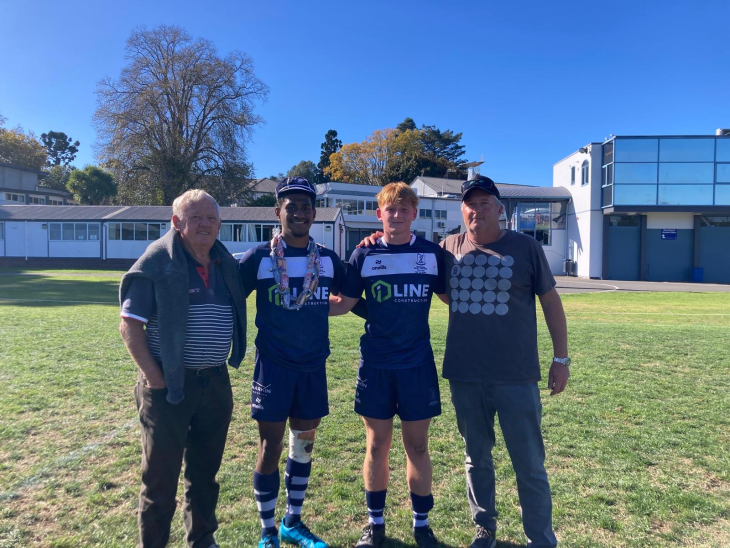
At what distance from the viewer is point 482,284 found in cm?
288

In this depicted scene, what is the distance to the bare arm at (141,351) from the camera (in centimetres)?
245

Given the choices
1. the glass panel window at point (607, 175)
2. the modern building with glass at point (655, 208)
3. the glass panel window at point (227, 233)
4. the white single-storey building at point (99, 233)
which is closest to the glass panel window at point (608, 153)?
the modern building with glass at point (655, 208)

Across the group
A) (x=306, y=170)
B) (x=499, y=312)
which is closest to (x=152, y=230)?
(x=499, y=312)

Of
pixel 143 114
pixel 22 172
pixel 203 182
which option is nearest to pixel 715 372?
pixel 203 182

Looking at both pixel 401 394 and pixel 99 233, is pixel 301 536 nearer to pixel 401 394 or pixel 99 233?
pixel 401 394

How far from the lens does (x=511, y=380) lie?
2.80m

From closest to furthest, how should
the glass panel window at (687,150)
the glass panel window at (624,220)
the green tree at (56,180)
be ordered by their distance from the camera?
the glass panel window at (687,150)
the glass panel window at (624,220)
the green tree at (56,180)

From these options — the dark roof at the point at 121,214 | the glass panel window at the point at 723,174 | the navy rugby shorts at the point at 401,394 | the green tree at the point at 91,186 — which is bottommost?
the navy rugby shorts at the point at 401,394

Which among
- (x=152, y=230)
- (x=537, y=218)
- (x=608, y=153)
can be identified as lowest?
(x=152, y=230)

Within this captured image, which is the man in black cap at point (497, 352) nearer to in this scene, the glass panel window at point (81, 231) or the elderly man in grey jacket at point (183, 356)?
the elderly man in grey jacket at point (183, 356)

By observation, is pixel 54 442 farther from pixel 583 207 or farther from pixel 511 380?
pixel 583 207

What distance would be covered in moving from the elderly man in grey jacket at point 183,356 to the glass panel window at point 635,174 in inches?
1213

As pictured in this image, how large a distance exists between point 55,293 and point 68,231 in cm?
2260

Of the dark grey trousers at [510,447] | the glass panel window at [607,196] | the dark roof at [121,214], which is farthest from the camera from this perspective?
the dark roof at [121,214]
